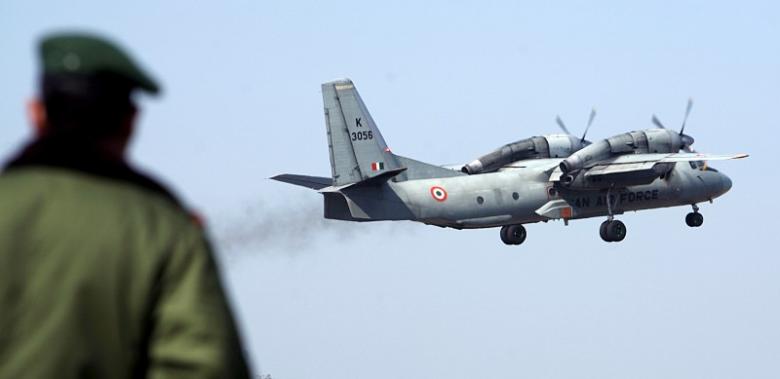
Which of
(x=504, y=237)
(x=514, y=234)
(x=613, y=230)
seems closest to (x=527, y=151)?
(x=514, y=234)

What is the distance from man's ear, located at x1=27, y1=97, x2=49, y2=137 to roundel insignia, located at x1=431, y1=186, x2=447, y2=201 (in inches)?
1750

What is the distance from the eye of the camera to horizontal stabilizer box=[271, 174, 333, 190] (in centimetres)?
5128

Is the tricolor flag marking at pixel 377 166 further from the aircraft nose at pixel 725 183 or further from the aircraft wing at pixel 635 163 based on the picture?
the aircraft nose at pixel 725 183

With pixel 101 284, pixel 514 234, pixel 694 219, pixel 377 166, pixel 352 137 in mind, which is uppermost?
pixel 101 284

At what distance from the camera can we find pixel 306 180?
5159 centimetres

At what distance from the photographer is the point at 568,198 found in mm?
51812

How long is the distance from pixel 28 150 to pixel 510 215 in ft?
153

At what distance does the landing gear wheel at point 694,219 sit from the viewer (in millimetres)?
56094

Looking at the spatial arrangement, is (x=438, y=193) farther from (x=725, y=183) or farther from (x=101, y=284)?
(x=101, y=284)

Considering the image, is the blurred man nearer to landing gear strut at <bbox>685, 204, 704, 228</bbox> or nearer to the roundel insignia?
the roundel insignia

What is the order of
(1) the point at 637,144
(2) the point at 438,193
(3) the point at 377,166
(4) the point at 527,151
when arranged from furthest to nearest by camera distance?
(4) the point at 527,151, (1) the point at 637,144, (3) the point at 377,166, (2) the point at 438,193

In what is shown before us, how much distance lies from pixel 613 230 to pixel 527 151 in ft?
13.9

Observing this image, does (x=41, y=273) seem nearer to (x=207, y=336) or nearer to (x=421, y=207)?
(x=207, y=336)

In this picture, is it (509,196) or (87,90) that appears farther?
(509,196)
